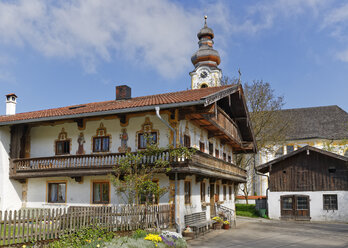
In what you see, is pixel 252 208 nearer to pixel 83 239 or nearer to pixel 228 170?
pixel 228 170

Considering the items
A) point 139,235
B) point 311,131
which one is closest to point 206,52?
point 311,131

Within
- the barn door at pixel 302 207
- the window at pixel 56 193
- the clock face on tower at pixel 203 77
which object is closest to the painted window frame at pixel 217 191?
the barn door at pixel 302 207

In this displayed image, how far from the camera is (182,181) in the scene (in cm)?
1734

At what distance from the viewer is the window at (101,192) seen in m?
18.5

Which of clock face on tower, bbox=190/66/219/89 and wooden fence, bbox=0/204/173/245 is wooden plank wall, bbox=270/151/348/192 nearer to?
clock face on tower, bbox=190/66/219/89

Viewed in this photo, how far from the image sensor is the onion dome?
41.5m

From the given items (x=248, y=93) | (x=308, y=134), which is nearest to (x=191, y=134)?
(x=248, y=93)

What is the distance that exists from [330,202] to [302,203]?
1.93m

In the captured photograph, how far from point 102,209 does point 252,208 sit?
78.1 feet

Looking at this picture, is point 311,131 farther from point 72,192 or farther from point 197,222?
point 72,192

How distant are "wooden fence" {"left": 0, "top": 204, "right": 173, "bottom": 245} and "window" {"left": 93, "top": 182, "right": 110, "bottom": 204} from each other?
3.47 meters

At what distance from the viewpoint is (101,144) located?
757 inches

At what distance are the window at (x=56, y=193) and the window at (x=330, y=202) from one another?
1858 cm

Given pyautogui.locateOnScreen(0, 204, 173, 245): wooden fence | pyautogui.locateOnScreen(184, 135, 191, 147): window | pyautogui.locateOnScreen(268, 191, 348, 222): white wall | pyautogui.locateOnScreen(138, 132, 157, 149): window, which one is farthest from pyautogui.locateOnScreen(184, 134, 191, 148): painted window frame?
pyautogui.locateOnScreen(268, 191, 348, 222): white wall
